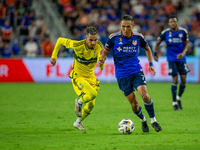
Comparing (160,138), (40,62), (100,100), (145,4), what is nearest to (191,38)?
(145,4)

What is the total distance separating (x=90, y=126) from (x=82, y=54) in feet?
5.26

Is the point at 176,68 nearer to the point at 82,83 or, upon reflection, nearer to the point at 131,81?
the point at 131,81

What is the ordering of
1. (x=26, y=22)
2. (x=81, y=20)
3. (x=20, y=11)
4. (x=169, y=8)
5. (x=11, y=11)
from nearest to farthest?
(x=26, y=22) < (x=11, y=11) < (x=20, y=11) < (x=81, y=20) < (x=169, y=8)

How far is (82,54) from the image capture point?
7586 millimetres

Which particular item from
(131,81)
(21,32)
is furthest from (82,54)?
(21,32)

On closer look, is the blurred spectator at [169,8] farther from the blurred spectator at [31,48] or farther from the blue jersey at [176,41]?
the blue jersey at [176,41]

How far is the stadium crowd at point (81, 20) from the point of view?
66.6 feet

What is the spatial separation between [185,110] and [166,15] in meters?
14.5

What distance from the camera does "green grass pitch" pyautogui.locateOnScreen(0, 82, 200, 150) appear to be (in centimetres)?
559

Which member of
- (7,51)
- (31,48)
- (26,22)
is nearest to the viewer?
(7,51)

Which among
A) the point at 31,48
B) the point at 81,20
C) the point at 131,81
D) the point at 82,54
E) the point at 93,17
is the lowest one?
the point at 31,48

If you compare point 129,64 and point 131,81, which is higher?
point 129,64

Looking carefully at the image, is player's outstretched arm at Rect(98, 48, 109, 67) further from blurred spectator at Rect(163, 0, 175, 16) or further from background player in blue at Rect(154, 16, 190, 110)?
blurred spectator at Rect(163, 0, 175, 16)

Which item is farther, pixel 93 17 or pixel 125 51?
pixel 93 17
